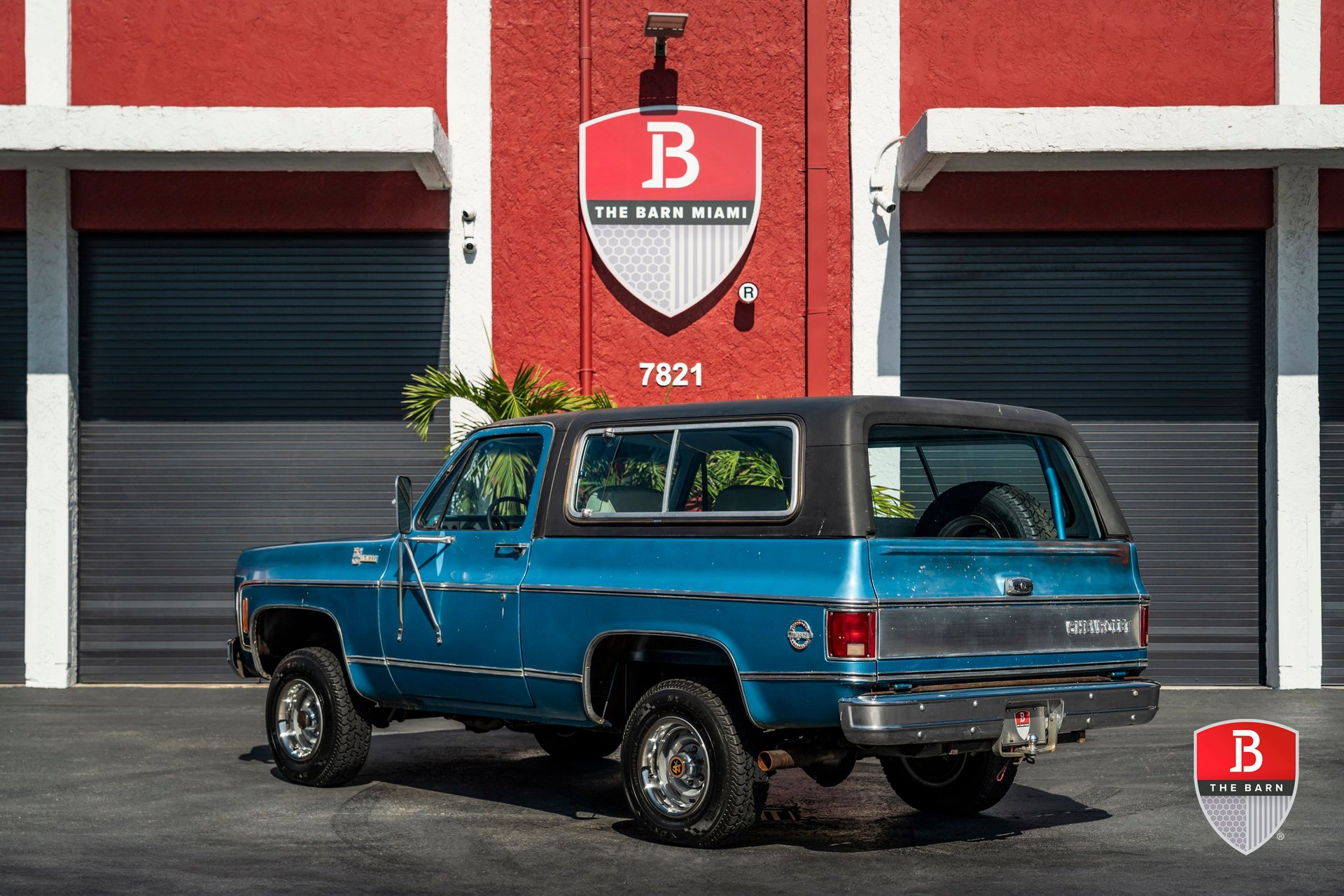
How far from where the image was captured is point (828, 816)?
7.82 meters

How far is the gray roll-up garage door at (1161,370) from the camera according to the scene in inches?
571

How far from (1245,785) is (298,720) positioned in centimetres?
517

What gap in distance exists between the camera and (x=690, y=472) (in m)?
7.22

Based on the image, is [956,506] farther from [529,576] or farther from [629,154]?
[629,154]

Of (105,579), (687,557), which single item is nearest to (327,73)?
(105,579)

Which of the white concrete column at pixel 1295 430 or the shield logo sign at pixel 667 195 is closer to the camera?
the white concrete column at pixel 1295 430

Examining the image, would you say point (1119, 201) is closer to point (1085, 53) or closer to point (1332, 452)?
point (1085, 53)

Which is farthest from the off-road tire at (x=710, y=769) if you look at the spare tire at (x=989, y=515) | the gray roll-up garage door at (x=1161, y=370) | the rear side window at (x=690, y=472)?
the gray roll-up garage door at (x=1161, y=370)

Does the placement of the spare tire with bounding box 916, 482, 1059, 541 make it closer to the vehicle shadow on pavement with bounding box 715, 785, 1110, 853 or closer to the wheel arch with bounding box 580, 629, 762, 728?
the wheel arch with bounding box 580, 629, 762, 728

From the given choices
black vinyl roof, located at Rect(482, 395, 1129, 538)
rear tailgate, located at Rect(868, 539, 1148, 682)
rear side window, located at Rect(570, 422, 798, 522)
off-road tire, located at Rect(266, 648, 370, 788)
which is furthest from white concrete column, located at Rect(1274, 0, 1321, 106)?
off-road tire, located at Rect(266, 648, 370, 788)

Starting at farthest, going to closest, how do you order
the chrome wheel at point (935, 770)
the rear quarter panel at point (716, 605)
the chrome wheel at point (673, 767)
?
the chrome wheel at point (935, 770), the chrome wheel at point (673, 767), the rear quarter panel at point (716, 605)

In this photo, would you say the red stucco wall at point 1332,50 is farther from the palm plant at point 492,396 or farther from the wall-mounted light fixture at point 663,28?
the palm plant at point 492,396

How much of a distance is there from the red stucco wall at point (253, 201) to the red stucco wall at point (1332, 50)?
330 inches

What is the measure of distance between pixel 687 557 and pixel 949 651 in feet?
4.03
